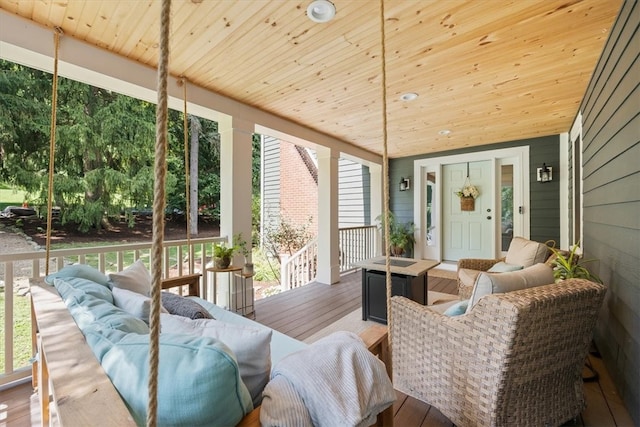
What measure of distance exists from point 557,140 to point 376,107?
3.29 m

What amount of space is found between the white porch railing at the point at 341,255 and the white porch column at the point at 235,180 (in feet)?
6.47

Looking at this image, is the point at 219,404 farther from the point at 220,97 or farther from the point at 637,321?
the point at 220,97

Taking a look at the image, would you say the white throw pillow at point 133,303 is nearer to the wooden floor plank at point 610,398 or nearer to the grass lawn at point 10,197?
the wooden floor plank at point 610,398

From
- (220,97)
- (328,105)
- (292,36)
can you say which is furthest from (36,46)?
(328,105)

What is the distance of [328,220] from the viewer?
4.45 meters

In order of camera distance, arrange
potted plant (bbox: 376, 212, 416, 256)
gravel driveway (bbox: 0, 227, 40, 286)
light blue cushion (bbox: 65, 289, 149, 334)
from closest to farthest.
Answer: light blue cushion (bbox: 65, 289, 149, 334) < gravel driveway (bbox: 0, 227, 40, 286) < potted plant (bbox: 376, 212, 416, 256)

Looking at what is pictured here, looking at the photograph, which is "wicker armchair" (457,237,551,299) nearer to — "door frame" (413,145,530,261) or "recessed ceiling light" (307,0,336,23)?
"door frame" (413,145,530,261)

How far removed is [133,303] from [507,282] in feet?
6.10

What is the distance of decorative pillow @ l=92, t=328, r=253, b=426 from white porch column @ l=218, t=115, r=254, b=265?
2464 millimetres

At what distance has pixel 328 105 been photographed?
3295 millimetres

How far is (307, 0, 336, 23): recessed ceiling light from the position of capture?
1.70m

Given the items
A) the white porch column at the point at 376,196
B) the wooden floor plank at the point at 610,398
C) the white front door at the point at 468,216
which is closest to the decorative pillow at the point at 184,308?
the wooden floor plank at the point at 610,398

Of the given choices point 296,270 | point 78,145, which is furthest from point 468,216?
point 78,145

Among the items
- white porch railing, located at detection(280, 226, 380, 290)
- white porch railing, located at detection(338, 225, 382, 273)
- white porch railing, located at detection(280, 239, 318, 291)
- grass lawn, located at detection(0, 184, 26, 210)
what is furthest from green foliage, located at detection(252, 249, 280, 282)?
grass lawn, located at detection(0, 184, 26, 210)
